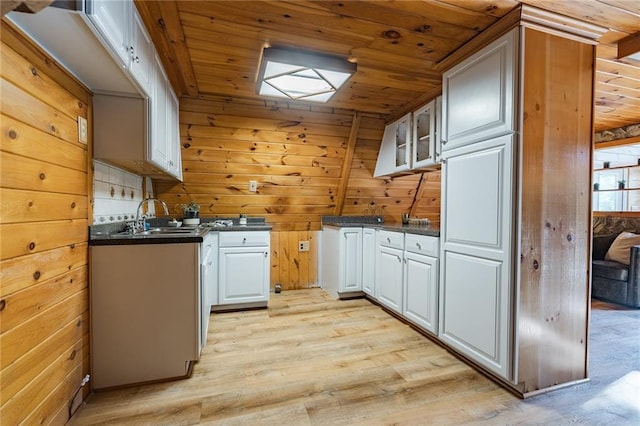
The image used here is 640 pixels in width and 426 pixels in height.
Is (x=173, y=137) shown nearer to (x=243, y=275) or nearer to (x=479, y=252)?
(x=243, y=275)

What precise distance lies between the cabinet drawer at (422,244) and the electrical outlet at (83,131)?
2401mm

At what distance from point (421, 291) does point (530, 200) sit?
45.8 inches

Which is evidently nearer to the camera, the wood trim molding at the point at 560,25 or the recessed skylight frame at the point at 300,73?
the wood trim molding at the point at 560,25

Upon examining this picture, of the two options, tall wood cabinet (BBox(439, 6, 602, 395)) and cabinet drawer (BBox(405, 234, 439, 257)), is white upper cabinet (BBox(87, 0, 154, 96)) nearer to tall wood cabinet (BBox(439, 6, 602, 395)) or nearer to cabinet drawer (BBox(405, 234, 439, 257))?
tall wood cabinet (BBox(439, 6, 602, 395))

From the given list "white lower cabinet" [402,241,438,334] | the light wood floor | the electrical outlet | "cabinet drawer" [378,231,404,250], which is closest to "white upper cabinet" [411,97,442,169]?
"cabinet drawer" [378,231,404,250]

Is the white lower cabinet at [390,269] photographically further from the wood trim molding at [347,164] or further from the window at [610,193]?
the window at [610,193]

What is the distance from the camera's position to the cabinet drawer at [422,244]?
237 centimetres

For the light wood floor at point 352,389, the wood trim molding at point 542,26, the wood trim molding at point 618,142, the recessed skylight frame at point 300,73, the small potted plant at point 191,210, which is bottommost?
the light wood floor at point 352,389

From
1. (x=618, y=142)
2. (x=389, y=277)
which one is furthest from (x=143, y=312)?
(x=618, y=142)

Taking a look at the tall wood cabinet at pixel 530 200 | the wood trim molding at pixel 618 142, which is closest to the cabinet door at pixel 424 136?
the tall wood cabinet at pixel 530 200

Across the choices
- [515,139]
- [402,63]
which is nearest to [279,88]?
[402,63]

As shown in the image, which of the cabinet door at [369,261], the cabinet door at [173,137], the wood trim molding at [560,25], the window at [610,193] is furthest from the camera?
the window at [610,193]

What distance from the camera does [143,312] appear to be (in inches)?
71.2

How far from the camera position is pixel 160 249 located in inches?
72.1
